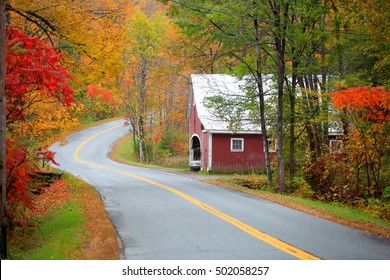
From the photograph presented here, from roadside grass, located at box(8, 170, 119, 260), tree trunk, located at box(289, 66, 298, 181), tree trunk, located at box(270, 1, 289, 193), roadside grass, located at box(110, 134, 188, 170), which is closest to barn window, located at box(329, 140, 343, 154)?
tree trunk, located at box(289, 66, 298, 181)

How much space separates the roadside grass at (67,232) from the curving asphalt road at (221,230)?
351mm

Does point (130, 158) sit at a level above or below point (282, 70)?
below

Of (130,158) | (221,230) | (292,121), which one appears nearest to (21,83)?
(221,230)

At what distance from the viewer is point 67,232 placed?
10586 mm

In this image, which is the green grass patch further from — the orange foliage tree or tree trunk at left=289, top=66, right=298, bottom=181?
tree trunk at left=289, top=66, right=298, bottom=181

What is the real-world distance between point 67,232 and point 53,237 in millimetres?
299

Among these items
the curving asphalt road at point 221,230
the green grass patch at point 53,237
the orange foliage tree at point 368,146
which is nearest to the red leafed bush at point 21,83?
the green grass patch at point 53,237

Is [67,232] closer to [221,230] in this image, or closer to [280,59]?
[221,230]

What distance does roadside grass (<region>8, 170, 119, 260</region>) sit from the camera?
8789 millimetres

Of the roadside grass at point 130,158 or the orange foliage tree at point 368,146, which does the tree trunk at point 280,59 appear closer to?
the orange foliage tree at point 368,146

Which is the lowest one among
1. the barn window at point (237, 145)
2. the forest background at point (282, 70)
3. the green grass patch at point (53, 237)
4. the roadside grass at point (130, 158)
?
the green grass patch at point (53, 237)

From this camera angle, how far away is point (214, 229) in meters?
10.8

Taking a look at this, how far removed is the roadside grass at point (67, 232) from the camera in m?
8.79

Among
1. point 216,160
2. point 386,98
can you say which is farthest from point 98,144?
point 386,98
